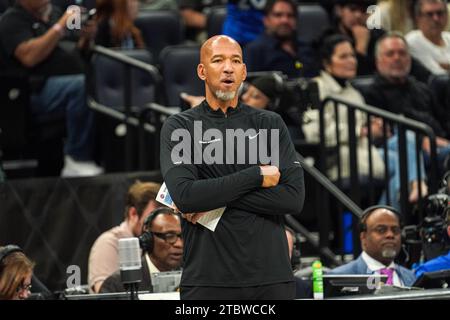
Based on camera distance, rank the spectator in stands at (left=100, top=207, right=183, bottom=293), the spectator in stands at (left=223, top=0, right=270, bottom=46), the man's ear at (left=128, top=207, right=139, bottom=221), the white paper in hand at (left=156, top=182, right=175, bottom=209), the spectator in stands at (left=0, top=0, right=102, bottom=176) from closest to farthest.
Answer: the white paper in hand at (left=156, top=182, right=175, bottom=209), the spectator in stands at (left=100, top=207, right=183, bottom=293), the man's ear at (left=128, top=207, right=139, bottom=221), the spectator in stands at (left=0, top=0, right=102, bottom=176), the spectator in stands at (left=223, top=0, right=270, bottom=46)

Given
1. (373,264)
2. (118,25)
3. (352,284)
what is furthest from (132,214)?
(118,25)

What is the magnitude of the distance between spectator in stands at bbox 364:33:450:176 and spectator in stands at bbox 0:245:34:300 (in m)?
4.08

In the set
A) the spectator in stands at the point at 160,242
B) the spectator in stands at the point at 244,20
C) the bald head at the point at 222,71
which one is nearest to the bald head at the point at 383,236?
the spectator in stands at the point at 160,242

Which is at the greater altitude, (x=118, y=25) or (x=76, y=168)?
(x=118, y=25)

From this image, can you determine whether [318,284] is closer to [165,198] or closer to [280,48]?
[165,198]

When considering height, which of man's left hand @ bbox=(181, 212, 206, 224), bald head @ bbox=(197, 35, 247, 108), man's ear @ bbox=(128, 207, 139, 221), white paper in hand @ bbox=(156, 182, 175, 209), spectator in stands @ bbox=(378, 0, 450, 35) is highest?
spectator in stands @ bbox=(378, 0, 450, 35)

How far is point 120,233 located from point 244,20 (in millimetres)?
2828

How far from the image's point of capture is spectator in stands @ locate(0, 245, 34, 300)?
6.11 m

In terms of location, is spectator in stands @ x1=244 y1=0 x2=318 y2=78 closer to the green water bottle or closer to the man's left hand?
the green water bottle

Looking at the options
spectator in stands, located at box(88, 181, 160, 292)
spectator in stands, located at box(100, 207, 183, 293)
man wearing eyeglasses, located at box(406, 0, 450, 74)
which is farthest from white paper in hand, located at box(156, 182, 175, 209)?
man wearing eyeglasses, located at box(406, 0, 450, 74)

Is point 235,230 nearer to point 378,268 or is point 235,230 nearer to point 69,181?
point 378,268

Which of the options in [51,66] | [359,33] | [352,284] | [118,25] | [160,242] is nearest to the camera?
[352,284]

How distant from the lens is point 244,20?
388 inches
